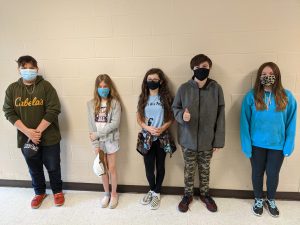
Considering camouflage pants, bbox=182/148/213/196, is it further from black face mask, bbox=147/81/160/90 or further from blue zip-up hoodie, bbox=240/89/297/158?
black face mask, bbox=147/81/160/90

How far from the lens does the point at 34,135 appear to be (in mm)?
2117

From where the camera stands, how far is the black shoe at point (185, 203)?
2170 mm

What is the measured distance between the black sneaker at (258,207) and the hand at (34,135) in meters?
2.18

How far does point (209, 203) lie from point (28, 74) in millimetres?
2128

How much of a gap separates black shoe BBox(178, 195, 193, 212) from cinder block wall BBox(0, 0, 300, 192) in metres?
0.21

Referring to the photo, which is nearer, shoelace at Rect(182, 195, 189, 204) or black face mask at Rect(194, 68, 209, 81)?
black face mask at Rect(194, 68, 209, 81)

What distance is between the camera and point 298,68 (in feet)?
6.81

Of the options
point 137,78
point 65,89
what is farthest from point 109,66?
point 65,89

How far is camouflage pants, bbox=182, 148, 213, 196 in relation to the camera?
212 cm

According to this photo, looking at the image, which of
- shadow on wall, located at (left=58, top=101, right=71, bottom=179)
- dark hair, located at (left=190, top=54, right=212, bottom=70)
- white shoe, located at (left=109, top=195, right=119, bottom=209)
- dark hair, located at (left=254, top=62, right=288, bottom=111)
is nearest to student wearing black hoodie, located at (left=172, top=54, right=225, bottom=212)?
dark hair, located at (left=190, top=54, right=212, bottom=70)

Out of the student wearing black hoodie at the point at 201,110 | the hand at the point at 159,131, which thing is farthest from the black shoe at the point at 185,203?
the hand at the point at 159,131

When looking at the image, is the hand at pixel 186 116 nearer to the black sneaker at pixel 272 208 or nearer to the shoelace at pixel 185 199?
the shoelace at pixel 185 199

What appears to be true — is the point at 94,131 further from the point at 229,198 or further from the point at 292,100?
the point at 292,100

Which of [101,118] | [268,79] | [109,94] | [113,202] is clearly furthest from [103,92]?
[268,79]
